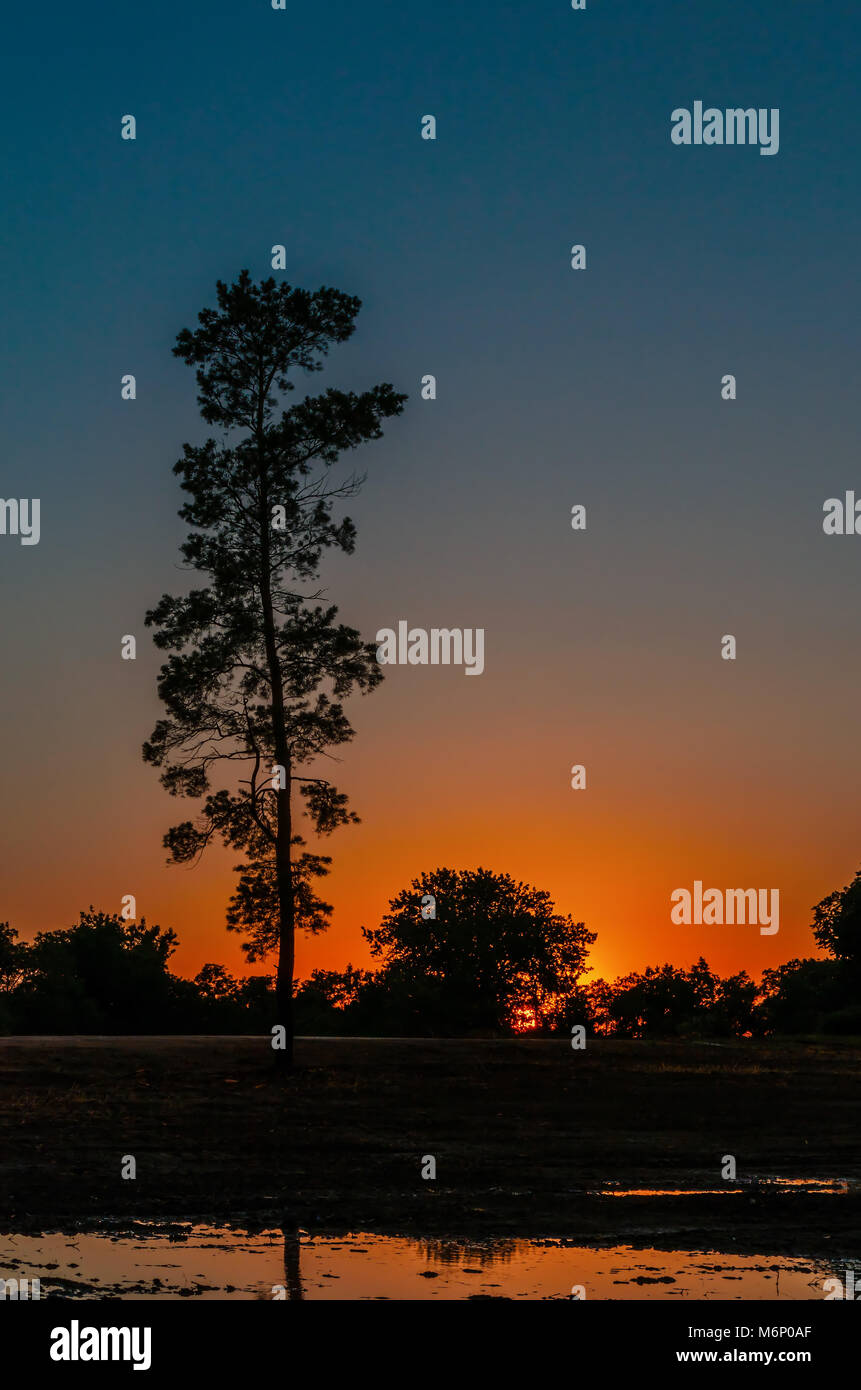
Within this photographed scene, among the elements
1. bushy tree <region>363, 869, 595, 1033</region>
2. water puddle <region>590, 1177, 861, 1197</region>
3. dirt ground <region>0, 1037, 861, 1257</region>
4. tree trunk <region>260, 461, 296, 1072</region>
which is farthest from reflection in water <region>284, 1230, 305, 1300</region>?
bushy tree <region>363, 869, 595, 1033</region>

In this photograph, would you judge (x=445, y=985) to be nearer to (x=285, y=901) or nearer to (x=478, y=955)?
(x=478, y=955)

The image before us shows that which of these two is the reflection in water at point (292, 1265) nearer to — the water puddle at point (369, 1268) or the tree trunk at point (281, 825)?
the water puddle at point (369, 1268)

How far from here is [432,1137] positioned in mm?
20406

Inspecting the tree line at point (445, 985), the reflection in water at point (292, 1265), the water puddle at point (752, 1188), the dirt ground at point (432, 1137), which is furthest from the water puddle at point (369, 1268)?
the tree line at point (445, 985)

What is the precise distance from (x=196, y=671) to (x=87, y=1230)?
20.8 meters

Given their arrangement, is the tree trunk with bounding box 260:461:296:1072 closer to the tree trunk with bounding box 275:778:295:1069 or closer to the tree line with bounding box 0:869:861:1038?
the tree trunk with bounding box 275:778:295:1069

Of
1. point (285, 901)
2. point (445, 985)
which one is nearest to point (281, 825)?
point (285, 901)

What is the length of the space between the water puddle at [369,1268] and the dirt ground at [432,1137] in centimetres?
79

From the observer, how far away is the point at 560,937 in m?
104

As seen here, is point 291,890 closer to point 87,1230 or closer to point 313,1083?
point 313,1083

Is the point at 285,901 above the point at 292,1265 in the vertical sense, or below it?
above

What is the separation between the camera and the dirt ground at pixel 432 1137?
45.1ft

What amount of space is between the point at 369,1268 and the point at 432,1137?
9610mm

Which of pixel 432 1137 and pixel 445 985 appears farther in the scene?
pixel 445 985
